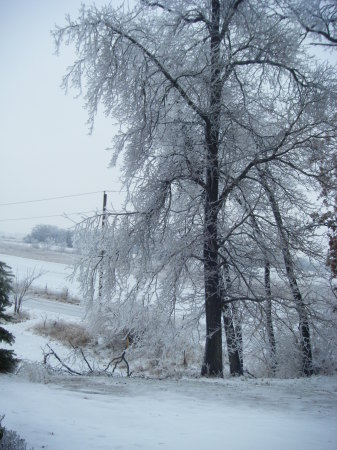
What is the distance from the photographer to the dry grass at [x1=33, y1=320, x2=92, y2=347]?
54.4 feet

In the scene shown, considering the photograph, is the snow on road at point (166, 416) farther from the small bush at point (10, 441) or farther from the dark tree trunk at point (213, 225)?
the dark tree trunk at point (213, 225)

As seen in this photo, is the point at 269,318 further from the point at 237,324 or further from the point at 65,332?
the point at 65,332

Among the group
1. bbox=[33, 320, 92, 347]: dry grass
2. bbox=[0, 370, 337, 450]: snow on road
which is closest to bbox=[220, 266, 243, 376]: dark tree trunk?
bbox=[0, 370, 337, 450]: snow on road

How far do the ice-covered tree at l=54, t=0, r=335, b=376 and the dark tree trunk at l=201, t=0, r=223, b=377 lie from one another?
3cm

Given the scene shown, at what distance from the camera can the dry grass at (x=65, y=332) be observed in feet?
54.4

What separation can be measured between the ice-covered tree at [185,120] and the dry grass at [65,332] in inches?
348

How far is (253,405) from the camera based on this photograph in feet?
18.0

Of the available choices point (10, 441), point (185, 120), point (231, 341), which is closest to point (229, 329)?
point (231, 341)

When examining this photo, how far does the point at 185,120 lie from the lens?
27.9 feet

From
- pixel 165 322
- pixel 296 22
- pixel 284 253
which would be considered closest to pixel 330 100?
pixel 296 22

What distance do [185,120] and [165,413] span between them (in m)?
6.12

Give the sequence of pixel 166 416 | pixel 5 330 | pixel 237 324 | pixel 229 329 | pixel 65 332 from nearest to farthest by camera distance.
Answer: pixel 166 416
pixel 5 330
pixel 237 324
pixel 229 329
pixel 65 332

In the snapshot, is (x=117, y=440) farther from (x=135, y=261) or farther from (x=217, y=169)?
(x=217, y=169)

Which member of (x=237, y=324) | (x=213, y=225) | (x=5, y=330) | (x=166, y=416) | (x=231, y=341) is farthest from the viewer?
(x=231, y=341)
